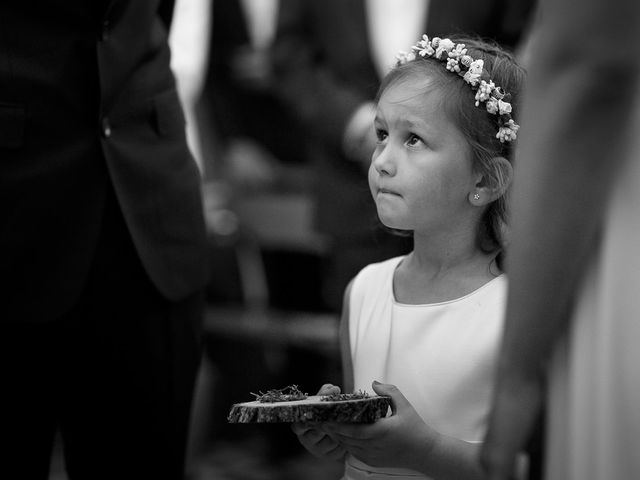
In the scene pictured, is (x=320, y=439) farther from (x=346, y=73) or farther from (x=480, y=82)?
(x=346, y=73)

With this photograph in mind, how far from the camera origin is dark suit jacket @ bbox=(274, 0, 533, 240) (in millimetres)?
3045

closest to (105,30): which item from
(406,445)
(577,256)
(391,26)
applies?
(406,445)

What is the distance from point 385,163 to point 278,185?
2.94m

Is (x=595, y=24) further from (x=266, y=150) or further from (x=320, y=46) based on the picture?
(x=266, y=150)

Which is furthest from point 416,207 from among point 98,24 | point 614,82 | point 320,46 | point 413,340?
point 320,46

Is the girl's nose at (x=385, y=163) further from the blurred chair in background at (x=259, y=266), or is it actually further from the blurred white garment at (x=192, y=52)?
the blurred white garment at (x=192, y=52)

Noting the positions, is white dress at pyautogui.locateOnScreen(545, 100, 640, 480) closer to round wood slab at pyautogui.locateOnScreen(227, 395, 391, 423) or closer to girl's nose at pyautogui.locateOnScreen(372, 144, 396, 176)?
round wood slab at pyautogui.locateOnScreen(227, 395, 391, 423)

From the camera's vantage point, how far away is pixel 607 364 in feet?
3.44

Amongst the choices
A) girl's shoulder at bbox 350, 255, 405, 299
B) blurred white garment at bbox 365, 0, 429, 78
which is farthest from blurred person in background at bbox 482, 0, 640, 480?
blurred white garment at bbox 365, 0, 429, 78

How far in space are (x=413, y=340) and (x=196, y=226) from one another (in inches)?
25.2

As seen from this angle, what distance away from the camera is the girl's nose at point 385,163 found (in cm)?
160

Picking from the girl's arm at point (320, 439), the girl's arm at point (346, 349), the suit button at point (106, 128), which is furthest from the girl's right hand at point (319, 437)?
the suit button at point (106, 128)

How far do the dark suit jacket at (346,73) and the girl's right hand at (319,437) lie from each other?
1502 mm

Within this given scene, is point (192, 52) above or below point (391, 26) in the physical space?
below
